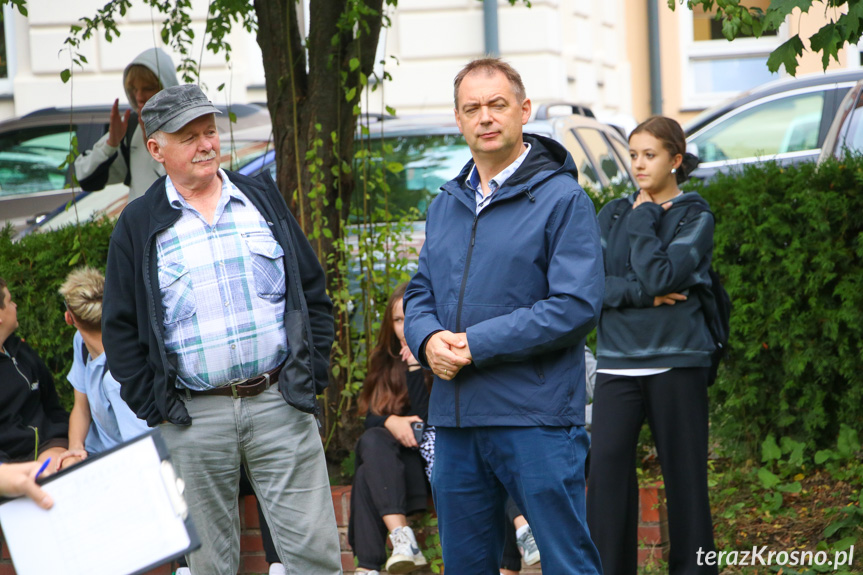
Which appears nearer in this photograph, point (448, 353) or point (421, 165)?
point (448, 353)

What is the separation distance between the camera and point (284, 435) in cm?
378

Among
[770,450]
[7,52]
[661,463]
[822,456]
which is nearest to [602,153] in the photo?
[770,450]

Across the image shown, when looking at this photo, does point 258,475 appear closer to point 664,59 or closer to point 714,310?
point 714,310

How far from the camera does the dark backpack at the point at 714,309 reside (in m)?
4.49

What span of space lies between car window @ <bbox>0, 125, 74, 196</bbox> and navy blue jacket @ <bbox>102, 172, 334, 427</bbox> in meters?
7.29

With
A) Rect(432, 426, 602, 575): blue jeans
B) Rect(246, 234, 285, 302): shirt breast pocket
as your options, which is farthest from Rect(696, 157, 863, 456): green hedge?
Rect(246, 234, 285, 302): shirt breast pocket

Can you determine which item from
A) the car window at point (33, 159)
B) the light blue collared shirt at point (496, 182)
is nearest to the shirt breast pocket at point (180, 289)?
the light blue collared shirt at point (496, 182)

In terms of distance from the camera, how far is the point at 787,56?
3.91 meters

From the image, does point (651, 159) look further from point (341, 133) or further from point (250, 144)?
point (250, 144)

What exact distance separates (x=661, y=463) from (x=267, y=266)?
181cm

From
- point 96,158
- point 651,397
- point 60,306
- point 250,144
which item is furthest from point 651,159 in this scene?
point 250,144

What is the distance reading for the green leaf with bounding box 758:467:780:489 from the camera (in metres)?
5.43

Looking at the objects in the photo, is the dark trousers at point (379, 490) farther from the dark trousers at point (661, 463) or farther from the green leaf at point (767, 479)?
the green leaf at point (767, 479)

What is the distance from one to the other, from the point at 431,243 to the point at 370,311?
236 centimetres
